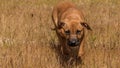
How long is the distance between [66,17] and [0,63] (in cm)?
189

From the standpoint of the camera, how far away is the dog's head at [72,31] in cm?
729

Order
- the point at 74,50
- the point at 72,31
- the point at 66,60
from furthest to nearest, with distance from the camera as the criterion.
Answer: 1. the point at 66,60
2. the point at 74,50
3. the point at 72,31

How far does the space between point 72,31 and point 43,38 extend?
2083 mm

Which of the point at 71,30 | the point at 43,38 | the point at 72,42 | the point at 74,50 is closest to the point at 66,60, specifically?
the point at 74,50

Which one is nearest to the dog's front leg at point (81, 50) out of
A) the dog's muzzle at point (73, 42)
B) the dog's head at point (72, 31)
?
the dog's head at point (72, 31)

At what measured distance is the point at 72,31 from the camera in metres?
7.53

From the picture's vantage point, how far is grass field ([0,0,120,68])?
7.29 m

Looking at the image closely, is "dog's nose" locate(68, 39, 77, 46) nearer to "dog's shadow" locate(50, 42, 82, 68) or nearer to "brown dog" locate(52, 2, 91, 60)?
"brown dog" locate(52, 2, 91, 60)

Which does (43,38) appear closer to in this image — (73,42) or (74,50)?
(74,50)

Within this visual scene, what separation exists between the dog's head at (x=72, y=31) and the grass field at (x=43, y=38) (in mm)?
442

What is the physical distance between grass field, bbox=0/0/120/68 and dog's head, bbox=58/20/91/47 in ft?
1.45

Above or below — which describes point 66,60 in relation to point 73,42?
below

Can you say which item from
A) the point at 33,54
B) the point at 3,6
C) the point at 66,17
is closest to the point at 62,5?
the point at 66,17

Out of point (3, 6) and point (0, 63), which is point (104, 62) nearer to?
point (0, 63)
